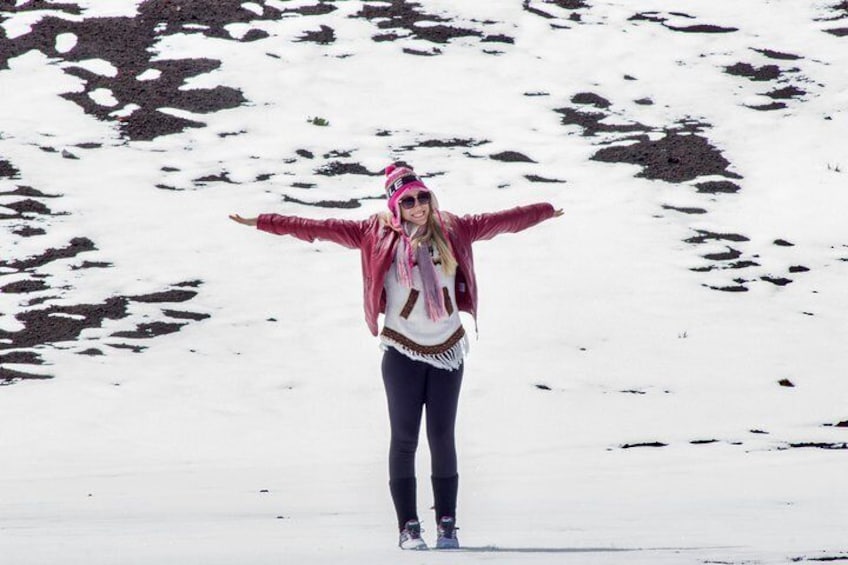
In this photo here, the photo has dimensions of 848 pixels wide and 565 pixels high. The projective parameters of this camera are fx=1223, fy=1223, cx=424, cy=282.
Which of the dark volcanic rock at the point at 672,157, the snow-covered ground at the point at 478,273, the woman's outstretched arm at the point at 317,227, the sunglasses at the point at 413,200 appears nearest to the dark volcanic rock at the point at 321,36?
the snow-covered ground at the point at 478,273

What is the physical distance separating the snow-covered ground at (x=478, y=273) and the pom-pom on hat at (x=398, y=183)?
5.19ft

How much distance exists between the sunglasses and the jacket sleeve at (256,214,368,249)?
0.80ft

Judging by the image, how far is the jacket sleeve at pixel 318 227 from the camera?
5.67 metres

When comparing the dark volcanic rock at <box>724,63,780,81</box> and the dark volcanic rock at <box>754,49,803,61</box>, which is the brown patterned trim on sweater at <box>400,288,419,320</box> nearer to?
the dark volcanic rock at <box>724,63,780,81</box>

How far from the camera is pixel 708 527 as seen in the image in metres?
6.03

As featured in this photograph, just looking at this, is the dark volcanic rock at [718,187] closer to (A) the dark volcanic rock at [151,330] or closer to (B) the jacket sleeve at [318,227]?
(A) the dark volcanic rock at [151,330]

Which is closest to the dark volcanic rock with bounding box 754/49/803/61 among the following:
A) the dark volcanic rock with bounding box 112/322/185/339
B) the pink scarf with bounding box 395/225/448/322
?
the dark volcanic rock with bounding box 112/322/185/339

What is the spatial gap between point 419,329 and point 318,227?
27.5 inches

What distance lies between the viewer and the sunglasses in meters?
5.55

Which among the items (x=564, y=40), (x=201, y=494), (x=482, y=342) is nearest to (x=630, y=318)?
(x=482, y=342)

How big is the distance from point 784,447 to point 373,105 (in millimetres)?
11823

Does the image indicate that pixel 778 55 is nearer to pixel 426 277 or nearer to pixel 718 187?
pixel 718 187

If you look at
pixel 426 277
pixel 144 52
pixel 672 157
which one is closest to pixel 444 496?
pixel 426 277

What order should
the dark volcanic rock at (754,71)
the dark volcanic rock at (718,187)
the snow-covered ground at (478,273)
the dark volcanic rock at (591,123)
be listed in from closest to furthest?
1. the snow-covered ground at (478,273)
2. the dark volcanic rock at (718,187)
3. the dark volcanic rock at (591,123)
4. the dark volcanic rock at (754,71)
